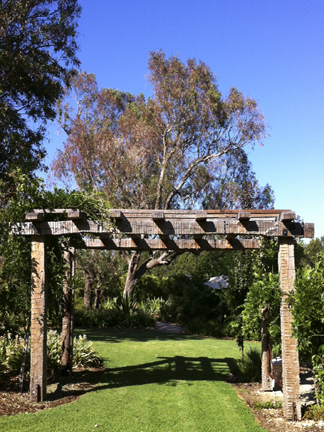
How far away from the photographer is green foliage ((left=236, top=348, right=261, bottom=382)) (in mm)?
7340

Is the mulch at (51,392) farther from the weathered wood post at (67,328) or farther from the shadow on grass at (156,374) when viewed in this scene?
the weathered wood post at (67,328)

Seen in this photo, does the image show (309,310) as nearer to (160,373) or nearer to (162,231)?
(162,231)

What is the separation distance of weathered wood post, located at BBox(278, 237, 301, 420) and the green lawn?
1.95 ft

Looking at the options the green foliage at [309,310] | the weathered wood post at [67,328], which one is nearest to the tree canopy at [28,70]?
the weathered wood post at [67,328]

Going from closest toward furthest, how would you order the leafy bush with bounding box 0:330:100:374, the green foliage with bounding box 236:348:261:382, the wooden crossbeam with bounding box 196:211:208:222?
1. the wooden crossbeam with bounding box 196:211:208:222
2. the leafy bush with bounding box 0:330:100:374
3. the green foliage with bounding box 236:348:261:382

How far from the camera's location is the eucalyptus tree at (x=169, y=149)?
16.7 m

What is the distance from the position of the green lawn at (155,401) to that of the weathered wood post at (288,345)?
0.60 meters

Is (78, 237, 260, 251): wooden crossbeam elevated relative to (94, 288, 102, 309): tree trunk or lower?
elevated

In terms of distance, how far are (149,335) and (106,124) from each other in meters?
10.8

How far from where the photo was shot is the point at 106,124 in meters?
19.0

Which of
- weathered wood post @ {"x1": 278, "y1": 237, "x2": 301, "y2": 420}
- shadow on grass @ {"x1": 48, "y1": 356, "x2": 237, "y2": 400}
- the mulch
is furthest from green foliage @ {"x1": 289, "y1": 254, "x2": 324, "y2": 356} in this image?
the mulch

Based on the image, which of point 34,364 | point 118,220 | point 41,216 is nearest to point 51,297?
point 34,364

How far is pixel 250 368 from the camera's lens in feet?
24.3

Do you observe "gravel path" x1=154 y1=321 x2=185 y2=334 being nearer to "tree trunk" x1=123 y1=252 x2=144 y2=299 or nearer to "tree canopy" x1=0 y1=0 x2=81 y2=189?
"tree trunk" x1=123 y1=252 x2=144 y2=299
